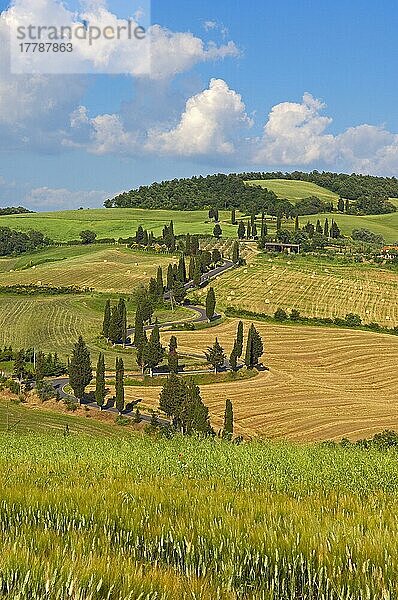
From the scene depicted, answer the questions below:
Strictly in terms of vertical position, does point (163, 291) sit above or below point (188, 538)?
below

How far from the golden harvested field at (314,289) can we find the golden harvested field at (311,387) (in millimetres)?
12852

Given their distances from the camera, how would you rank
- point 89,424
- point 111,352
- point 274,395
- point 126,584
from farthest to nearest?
point 111,352, point 274,395, point 89,424, point 126,584

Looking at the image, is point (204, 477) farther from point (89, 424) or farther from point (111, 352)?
point (111, 352)

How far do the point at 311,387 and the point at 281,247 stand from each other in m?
107

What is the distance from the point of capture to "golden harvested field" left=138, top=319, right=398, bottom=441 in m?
65.6

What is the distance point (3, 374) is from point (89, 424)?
2524 cm

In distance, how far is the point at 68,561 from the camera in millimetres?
4727

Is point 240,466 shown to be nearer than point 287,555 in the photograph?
No

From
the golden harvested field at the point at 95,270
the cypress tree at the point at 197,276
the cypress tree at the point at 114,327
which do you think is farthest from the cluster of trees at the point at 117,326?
the cypress tree at the point at 197,276

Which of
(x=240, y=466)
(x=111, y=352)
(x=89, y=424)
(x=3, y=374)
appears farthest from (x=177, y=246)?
(x=240, y=466)

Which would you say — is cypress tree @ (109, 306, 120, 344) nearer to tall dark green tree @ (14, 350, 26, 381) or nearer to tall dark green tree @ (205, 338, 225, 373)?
tall dark green tree @ (205, 338, 225, 373)

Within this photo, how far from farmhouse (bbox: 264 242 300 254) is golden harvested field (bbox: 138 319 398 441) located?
2710 inches

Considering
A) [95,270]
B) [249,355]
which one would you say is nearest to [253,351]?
[249,355]

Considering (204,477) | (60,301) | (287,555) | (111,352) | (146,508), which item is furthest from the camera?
(60,301)
